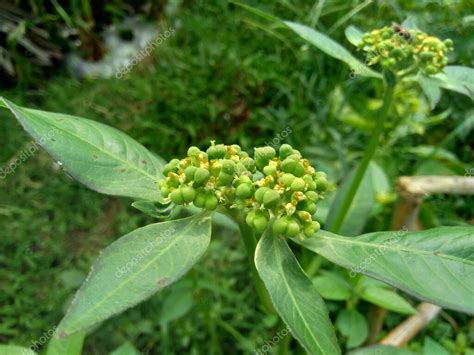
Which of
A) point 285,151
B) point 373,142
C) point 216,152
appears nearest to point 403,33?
point 373,142

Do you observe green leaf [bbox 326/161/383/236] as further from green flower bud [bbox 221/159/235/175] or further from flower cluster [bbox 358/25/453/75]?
green flower bud [bbox 221/159/235/175]

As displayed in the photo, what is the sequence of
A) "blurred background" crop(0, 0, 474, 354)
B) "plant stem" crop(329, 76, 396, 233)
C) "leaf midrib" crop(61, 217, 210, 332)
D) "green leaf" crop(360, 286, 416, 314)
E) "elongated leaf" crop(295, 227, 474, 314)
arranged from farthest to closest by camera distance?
"blurred background" crop(0, 0, 474, 354) < "green leaf" crop(360, 286, 416, 314) < "plant stem" crop(329, 76, 396, 233) < "elongated leaf" crop(295, 227, 474, 314) < "leaf midrib" crop(61, 217, 210, 332)

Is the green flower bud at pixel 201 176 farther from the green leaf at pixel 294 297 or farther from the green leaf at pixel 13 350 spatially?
the green leaf at pixel 13 350

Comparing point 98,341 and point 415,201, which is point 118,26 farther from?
point 415,201

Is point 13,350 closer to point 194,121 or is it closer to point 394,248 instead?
point 394,248

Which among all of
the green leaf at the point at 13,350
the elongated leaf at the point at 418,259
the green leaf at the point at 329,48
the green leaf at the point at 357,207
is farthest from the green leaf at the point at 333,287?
the green leaf at the point at 13,350

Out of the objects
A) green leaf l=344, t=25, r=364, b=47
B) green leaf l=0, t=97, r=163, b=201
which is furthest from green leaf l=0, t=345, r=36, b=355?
green leaf l=344, t=25, r=364, b=47

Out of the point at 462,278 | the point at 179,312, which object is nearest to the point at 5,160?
the point at 179,312
